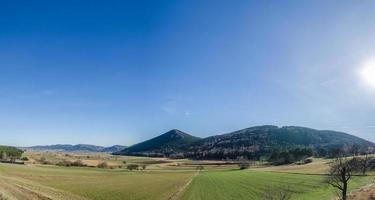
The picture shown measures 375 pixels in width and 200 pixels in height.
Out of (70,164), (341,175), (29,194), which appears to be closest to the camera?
(29,194)

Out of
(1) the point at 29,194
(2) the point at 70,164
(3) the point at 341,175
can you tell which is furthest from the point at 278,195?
(2) the point at 70,164

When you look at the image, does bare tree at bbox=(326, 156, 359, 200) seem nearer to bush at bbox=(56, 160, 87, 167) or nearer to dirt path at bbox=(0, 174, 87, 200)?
dirt path at bbox=(0, 174, 87, 200)

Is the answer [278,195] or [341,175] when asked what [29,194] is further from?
[341,175]

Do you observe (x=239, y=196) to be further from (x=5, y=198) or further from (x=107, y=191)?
(x=5, y=198)

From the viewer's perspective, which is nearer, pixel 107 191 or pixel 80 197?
pixel 80 197

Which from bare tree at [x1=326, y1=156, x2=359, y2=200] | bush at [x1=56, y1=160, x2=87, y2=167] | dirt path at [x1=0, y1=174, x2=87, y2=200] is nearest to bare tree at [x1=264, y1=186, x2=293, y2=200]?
bare tree at [x1=326, y1=156, x2=359, y2=200]

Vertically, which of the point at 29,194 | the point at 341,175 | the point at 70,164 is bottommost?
the point at 29,194

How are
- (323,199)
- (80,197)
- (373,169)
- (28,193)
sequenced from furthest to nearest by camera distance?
(373,169) < (323,199) < (80,197) < (28,193)

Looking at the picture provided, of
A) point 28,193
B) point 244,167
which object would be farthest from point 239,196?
point 244,167

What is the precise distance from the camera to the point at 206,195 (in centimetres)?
7381

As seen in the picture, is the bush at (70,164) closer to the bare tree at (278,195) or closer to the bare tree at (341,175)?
the bare tree at (278,195)

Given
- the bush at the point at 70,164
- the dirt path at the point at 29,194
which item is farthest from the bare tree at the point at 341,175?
the bush at the point at 70,164

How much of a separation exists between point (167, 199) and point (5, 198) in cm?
2822

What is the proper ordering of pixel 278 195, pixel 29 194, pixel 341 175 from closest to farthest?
1. pixel 29 194
2. pixel 278 195
3. pixel 341 175
